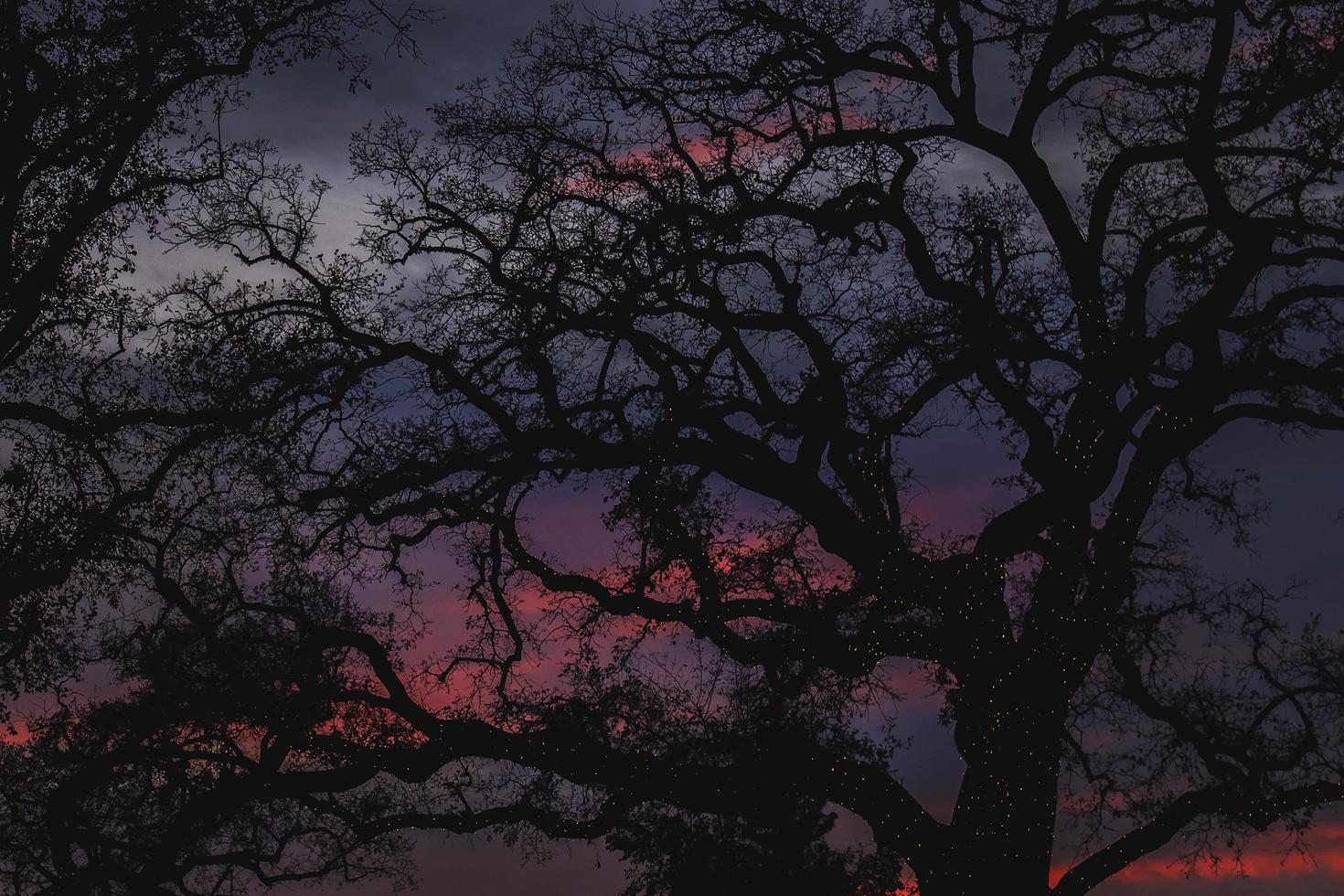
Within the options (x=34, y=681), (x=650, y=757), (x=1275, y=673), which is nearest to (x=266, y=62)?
(x=34, y=681)

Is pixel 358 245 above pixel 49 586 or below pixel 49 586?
above

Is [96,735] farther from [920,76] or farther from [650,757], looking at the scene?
[920,76]

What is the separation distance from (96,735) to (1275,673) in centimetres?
1721

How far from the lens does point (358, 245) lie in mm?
14828

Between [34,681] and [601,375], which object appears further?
[601,375]

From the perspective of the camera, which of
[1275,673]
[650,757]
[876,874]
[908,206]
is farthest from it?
[876,874]

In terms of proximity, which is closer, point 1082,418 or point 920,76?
point 1082,418

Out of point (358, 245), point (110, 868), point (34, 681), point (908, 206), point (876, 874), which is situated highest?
point (908, 206)

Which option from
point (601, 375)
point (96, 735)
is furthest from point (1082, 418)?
point (96, 735)

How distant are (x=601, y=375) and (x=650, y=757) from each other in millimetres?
5117

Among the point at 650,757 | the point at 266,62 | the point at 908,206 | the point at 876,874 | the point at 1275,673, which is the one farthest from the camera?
the point at 876,874

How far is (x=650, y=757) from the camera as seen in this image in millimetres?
12484

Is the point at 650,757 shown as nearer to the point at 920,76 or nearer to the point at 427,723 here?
the point at 427,723

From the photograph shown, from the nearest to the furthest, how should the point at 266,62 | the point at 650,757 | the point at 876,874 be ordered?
the point at 650,757, the point at 266,62, the point at 876,874
